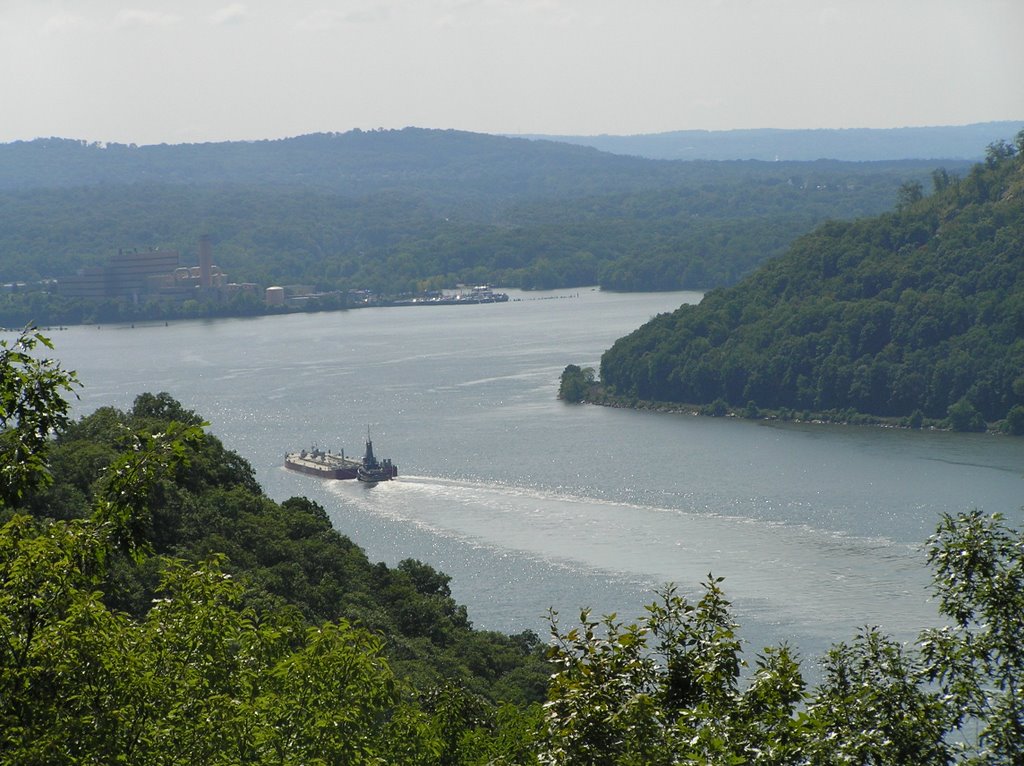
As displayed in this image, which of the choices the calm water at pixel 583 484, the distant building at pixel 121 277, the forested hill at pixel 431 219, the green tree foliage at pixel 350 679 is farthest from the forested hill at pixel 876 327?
the distant building at pixel 121 277

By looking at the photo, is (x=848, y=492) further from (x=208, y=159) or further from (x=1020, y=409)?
(x=208, y=159)

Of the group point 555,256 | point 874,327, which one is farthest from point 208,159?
point 874,327

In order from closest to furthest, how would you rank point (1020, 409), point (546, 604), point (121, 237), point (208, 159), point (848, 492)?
point (546, 604)
point (848, 492)
point (1020, 409)
point (121, 237)
point (208, 159)

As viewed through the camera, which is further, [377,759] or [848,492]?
[848,492]

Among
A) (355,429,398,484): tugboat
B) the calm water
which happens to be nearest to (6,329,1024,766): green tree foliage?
the calm water

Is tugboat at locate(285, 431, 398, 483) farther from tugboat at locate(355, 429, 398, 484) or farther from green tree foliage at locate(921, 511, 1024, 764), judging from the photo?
green tree foliage at locate(921, 511, 1024, 764)

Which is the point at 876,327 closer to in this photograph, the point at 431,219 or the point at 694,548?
the point at 694,548
